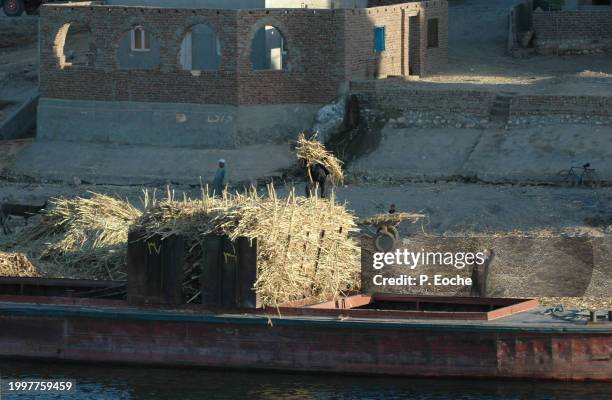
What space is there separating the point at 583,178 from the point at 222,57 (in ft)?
29.7

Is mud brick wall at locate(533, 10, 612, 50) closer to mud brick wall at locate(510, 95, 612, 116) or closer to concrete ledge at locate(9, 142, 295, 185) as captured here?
mud brick wall at locate(510, 95, 612, 116)

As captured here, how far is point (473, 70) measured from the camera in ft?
145

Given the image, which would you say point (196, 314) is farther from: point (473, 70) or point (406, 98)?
point (473, 70)

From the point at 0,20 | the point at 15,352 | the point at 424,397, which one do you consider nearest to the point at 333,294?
the point at 424,397

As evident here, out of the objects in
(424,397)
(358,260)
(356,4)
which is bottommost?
(424,397)

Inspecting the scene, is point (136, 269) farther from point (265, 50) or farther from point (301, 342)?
point (265, 50)

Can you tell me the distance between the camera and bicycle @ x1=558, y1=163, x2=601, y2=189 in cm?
3516

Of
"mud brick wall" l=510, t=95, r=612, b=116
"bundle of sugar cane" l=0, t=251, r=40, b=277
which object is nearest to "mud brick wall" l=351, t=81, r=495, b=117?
"mud brick wall" l=510, t=95, r=612, b=116

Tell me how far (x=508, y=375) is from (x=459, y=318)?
107 cm

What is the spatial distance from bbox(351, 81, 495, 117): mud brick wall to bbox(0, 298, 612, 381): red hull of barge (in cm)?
1416

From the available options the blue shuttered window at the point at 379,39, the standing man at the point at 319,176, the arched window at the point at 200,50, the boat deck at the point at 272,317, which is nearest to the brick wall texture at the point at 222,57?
the blue shuttered window at the point at 379,39

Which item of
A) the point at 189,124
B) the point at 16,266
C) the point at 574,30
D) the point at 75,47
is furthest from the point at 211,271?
the point at 574,30

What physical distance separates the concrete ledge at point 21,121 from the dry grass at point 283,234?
16489mm

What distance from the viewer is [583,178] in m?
35.2
